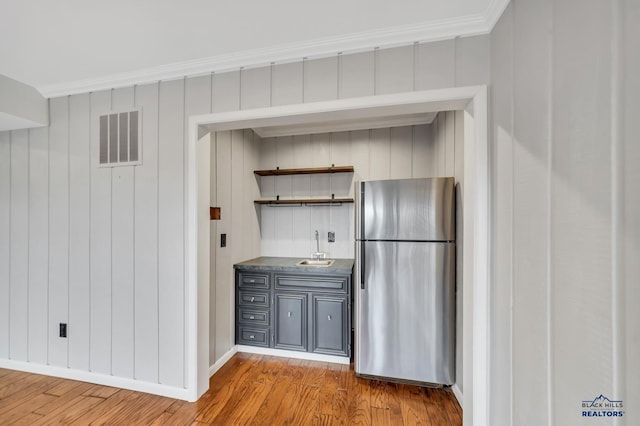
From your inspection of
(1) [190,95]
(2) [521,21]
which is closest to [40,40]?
(1) [190,95]

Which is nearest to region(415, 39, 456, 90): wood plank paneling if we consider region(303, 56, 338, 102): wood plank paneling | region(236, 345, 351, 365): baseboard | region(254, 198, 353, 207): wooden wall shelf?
region(303, 56, 338, 102): wood plank paneling

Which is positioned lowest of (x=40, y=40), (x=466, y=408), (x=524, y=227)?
(x=466, y=408)

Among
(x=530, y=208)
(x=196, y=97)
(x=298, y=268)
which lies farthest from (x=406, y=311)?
(x=196, y=97)

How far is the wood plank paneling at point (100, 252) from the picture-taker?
223cm

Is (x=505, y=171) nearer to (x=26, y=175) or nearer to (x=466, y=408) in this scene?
(x=466, y=408)

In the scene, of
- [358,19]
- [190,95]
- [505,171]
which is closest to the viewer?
[505,171]

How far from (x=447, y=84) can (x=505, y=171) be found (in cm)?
65

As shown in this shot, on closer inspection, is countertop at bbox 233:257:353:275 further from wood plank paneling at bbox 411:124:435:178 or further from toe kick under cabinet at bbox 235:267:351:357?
wood plank paneling at bbox 411:124:435:178

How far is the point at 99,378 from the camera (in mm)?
2238

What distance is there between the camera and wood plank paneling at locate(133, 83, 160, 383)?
2125 millimetres

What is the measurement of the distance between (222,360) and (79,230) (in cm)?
171

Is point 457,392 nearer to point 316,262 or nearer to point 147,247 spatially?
point 316,262

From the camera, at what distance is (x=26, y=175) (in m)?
2.43

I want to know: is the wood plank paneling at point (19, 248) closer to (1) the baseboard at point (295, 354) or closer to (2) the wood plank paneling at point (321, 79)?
(1) the baseboard at point (295, 354)
